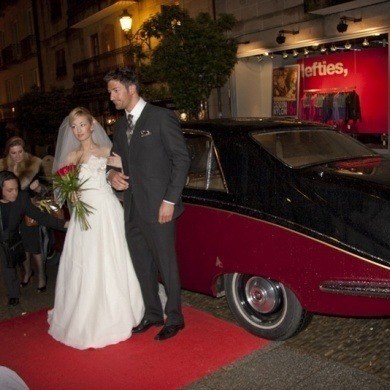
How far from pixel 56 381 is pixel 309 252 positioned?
6.58ft

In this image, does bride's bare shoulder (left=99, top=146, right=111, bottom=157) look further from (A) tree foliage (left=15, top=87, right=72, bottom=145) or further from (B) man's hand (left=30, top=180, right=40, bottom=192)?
(A) tree foliage (left=15, top=87, right=72, bottom=145)

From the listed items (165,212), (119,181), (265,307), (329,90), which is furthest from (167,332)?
(329,90)

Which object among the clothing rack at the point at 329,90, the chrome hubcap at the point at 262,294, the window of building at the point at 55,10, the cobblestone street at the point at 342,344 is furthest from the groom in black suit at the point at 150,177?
the window of building at the point at 55,10

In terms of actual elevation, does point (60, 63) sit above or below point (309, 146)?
above

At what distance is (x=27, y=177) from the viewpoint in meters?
6.30

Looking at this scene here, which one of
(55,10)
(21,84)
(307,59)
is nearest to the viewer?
(307,59)

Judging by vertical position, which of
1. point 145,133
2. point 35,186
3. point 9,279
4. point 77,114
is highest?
point 77,114

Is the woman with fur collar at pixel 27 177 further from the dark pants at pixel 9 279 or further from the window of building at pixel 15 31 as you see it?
the window of building at pixel 15 31

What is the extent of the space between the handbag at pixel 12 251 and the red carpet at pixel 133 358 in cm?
97

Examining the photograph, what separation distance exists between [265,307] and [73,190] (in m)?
1.84

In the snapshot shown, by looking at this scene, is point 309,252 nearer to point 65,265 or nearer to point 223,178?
point 223,178

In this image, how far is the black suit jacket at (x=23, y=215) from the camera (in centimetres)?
545

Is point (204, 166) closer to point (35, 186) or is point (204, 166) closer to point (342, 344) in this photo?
point (342, 344)

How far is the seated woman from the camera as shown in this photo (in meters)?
5.43
